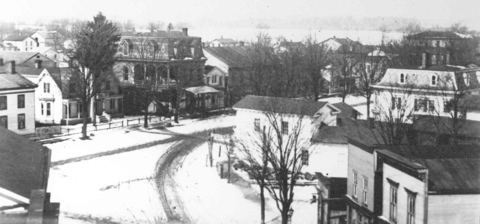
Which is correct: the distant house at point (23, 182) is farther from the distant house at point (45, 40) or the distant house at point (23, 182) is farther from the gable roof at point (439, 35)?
the distant house at point (45, 40)

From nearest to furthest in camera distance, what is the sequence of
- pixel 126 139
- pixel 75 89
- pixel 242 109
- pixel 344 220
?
pixel 344 220
pixel 242 109
pixel 126 139
pixel 75 89

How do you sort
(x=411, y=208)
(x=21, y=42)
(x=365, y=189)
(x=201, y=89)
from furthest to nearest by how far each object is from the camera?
(x=21, y=42) → (x=201, y=89) → (x=365, y=189) → (x=411, y=208)

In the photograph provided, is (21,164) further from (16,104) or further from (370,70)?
(370,70)

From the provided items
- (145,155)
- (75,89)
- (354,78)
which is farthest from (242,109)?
(354,78)

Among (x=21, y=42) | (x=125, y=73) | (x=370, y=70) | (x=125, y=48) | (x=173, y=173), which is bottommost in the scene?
(x=173, y=173)

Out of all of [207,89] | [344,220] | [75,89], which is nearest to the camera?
[344,220]

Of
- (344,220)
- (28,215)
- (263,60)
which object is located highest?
(263,60)

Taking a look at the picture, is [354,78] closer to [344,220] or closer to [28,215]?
[344,220]

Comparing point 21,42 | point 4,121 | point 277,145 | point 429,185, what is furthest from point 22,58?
point 429,185
